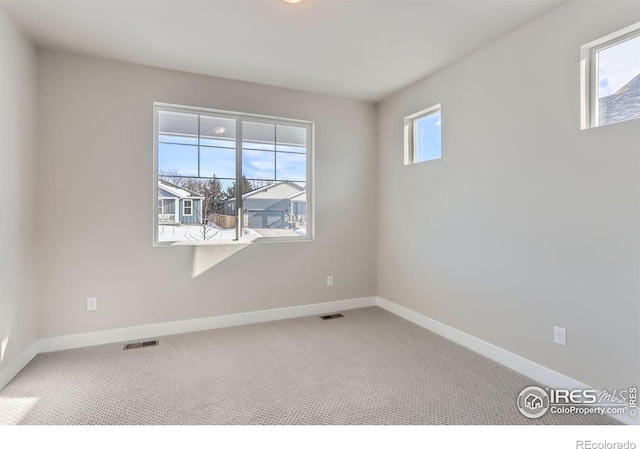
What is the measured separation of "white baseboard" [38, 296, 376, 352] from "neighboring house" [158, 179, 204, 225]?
1001 mm

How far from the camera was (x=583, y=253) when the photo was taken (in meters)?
2.04

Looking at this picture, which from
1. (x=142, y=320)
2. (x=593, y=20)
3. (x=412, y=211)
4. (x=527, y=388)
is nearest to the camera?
(x=593, y=20)

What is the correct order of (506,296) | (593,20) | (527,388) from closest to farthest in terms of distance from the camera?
1. (593,20)
2. (527,388)
3. (506,296)

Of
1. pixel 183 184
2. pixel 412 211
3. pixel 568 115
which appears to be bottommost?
pixel 412 211

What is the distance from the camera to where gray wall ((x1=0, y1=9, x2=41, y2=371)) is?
2.21 meters

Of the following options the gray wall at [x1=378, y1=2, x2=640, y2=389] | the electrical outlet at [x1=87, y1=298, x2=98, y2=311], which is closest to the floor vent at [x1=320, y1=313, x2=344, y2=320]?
the gray wall at [x1=378, y1=2, x2=640, y2=389]

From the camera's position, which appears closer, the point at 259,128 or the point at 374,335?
the point at 374,335

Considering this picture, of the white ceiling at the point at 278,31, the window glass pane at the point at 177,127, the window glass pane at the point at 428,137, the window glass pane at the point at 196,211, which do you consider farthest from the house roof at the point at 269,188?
the window glass pane at the point at 428,137

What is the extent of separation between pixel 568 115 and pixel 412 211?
164cm

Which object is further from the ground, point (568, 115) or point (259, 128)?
point (259, 128)

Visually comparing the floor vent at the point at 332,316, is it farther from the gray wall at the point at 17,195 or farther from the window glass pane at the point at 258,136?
the gray wall at the point at 17,195

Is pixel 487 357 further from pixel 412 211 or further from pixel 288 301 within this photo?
pixel 288 301

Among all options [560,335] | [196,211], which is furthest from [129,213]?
[560,335]

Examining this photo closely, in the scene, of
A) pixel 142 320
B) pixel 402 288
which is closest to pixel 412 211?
pixel 402 288
